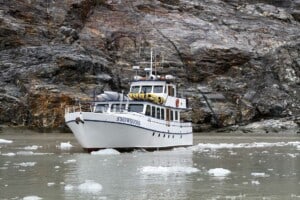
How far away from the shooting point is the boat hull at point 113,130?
91.5 ft

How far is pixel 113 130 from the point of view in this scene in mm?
28234

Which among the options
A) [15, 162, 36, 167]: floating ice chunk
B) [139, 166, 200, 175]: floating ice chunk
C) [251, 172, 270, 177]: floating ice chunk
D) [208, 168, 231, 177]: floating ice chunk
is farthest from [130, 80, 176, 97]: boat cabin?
[251, 172, 270, 177]: floating ice chunk

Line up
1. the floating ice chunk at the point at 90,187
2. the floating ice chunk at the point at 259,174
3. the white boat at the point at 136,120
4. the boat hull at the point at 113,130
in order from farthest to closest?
1. the white boat at the point at 136,120
2. the boat hull at the point at 113,130
3. the floating ice chunk at the point at 259,174
4. the floating ice chunk at the point at 90,187

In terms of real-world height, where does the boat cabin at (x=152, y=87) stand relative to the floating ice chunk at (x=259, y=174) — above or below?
above

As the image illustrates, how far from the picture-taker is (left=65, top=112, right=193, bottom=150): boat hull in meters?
27.9

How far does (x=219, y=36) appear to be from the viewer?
241 ft

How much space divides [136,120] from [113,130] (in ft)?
4.96

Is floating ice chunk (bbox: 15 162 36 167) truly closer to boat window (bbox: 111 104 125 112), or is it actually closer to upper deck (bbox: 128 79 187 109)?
boat window (bbox: 111 104 125 112)

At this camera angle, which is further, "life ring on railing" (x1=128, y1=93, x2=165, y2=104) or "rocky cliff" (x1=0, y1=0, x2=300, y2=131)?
"rocky cliff" (x1=0, y1=0, x2=300, y2=131)

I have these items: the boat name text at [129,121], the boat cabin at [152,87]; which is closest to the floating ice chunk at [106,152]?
the boat name text at [129,121]

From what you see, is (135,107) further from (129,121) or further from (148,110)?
Answer: (129,121)

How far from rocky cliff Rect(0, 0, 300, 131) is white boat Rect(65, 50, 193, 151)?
24.6 meters

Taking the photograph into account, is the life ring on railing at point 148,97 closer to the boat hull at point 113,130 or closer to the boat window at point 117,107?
the boat window at point 117,107

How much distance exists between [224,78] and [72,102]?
69.9ft
